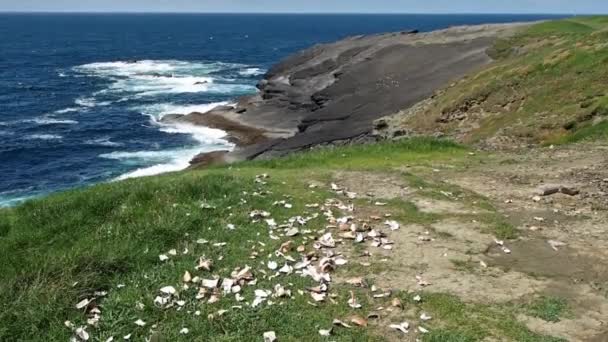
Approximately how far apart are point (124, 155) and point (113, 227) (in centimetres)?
4238

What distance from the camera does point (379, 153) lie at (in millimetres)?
24922

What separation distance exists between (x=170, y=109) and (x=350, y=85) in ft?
86.1

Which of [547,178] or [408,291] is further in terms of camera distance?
[547,178]

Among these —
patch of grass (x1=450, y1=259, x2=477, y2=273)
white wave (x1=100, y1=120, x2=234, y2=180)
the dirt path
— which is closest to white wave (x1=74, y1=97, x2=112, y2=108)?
white wave (x1=100, y1=120, x2=234, y2=180)

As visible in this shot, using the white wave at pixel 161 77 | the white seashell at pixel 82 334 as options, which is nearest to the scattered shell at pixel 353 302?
the white seashell at pixel 82 334

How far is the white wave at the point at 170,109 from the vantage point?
7424 centimetres

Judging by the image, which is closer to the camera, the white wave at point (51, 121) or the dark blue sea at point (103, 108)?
the dark blue sea at point (103, 108)

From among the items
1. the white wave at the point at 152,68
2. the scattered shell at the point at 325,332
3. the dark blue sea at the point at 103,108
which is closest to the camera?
the scattered shell at the point at 325,332

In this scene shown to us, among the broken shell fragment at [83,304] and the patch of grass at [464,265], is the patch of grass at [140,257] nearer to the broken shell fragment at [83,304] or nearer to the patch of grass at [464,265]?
the broken shell fragment at [83,304]

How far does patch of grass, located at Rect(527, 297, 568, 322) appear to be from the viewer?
11.1 metres

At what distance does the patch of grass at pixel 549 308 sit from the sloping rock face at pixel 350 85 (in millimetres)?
32484

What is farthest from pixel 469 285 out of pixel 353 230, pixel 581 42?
pixel 581 42

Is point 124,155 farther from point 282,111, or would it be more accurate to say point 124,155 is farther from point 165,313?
point 165,313

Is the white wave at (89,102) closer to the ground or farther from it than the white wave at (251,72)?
farther from it
